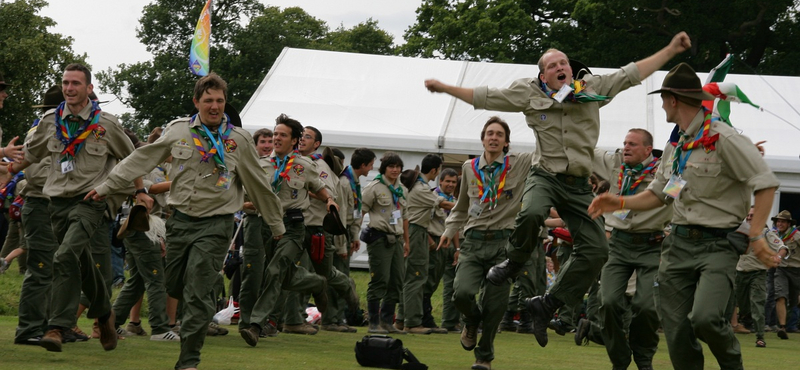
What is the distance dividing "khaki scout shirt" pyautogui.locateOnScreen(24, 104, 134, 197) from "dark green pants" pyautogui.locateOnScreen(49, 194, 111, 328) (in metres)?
0.13

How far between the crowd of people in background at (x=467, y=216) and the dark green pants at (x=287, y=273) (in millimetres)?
17

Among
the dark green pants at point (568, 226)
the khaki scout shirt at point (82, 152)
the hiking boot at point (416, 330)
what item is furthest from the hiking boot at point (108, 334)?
the hiking boot at point (416, 330)

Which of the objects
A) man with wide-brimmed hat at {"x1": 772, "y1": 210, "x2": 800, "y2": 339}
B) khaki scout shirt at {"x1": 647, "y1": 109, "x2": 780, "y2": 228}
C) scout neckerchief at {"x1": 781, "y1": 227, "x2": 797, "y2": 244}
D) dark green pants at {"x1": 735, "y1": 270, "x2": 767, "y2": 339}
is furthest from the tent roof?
khaki scout shirt at {"x1": 647, "y1": 109, "x2": 780, "y2": 228}

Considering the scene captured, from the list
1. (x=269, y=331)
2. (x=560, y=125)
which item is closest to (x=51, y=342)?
(x=269, y=331)

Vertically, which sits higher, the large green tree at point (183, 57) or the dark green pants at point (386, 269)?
the large green tree at point (183, 57)

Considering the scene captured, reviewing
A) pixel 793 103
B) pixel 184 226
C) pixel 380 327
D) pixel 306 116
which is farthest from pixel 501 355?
pixel 793 103

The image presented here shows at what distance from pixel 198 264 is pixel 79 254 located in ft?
5.30

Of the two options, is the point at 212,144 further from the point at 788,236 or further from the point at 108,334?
the point at 788,236

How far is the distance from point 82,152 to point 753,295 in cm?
1203

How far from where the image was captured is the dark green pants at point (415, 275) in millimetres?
14500

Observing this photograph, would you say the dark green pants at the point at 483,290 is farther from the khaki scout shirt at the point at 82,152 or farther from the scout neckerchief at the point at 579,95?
the khaki scout shirt at the point at 82,152

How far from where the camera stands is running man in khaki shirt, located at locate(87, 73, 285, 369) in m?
7.91

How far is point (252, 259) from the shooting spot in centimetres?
1156

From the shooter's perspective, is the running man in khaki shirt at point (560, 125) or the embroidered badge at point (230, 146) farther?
the running man in khaki shirt at point (560, 125)
